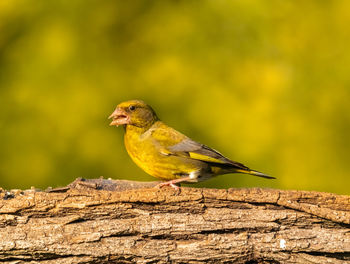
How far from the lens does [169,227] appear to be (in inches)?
173

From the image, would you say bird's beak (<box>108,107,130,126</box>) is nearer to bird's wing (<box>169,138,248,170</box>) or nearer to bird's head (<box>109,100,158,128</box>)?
bird's head (<box>109,100,158,128</box>)

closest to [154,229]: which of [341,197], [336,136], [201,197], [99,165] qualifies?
[201,197]

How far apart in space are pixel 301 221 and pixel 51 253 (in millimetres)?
1536

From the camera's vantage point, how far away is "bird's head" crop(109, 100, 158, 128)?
5.30 m

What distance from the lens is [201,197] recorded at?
4480 millimetres

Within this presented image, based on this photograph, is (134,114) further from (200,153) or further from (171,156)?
(200,153)

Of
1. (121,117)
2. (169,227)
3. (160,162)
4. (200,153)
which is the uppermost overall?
(121,117)

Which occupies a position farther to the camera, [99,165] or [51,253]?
[99,165]

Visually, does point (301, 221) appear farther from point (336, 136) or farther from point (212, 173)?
point (336, 136)

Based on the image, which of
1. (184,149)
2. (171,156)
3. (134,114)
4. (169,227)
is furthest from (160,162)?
(169,227)

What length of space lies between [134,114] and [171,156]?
1.58 feet

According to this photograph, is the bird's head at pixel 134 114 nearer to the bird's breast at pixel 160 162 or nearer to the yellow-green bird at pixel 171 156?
the yellow-green bird at pixel 171 156

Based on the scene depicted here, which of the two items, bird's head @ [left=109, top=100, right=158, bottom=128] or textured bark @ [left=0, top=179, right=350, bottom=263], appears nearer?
textured bark @ [left=0, top=179, right=350, bottom=263]

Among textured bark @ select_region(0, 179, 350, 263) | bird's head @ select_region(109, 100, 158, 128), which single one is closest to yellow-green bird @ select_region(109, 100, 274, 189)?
bird's head @ select_region(109, 100, 158, 128)
